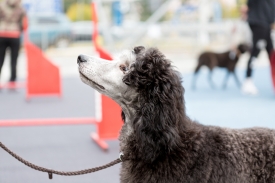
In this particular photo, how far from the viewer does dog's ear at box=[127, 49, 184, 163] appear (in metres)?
2.45

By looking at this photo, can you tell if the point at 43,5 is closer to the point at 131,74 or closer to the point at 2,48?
the point at 2,48

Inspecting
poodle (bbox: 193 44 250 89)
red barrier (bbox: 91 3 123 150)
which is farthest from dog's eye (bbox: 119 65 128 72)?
poodle (bbox: 193 44 250 89)

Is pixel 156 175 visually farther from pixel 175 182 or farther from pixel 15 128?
pixel 15 128

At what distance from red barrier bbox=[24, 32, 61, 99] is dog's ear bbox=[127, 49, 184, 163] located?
18.7 ft

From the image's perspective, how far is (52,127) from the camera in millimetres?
6223

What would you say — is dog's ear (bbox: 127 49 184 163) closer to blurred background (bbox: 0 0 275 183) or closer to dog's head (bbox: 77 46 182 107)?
dog's head (bbox: 77 46 182 107)

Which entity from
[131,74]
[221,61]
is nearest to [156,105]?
[131,74]

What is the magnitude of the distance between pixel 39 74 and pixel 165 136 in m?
6.16

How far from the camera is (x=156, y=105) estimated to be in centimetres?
246

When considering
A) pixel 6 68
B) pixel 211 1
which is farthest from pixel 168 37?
pixel 6 68

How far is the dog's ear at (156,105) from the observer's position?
2.45 metres

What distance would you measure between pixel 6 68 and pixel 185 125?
1144cm

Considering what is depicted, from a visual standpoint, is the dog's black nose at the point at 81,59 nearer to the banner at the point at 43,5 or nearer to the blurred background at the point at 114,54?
the blurred background at the point at 114,54

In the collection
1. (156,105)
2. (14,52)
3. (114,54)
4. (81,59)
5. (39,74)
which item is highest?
(14,52)
